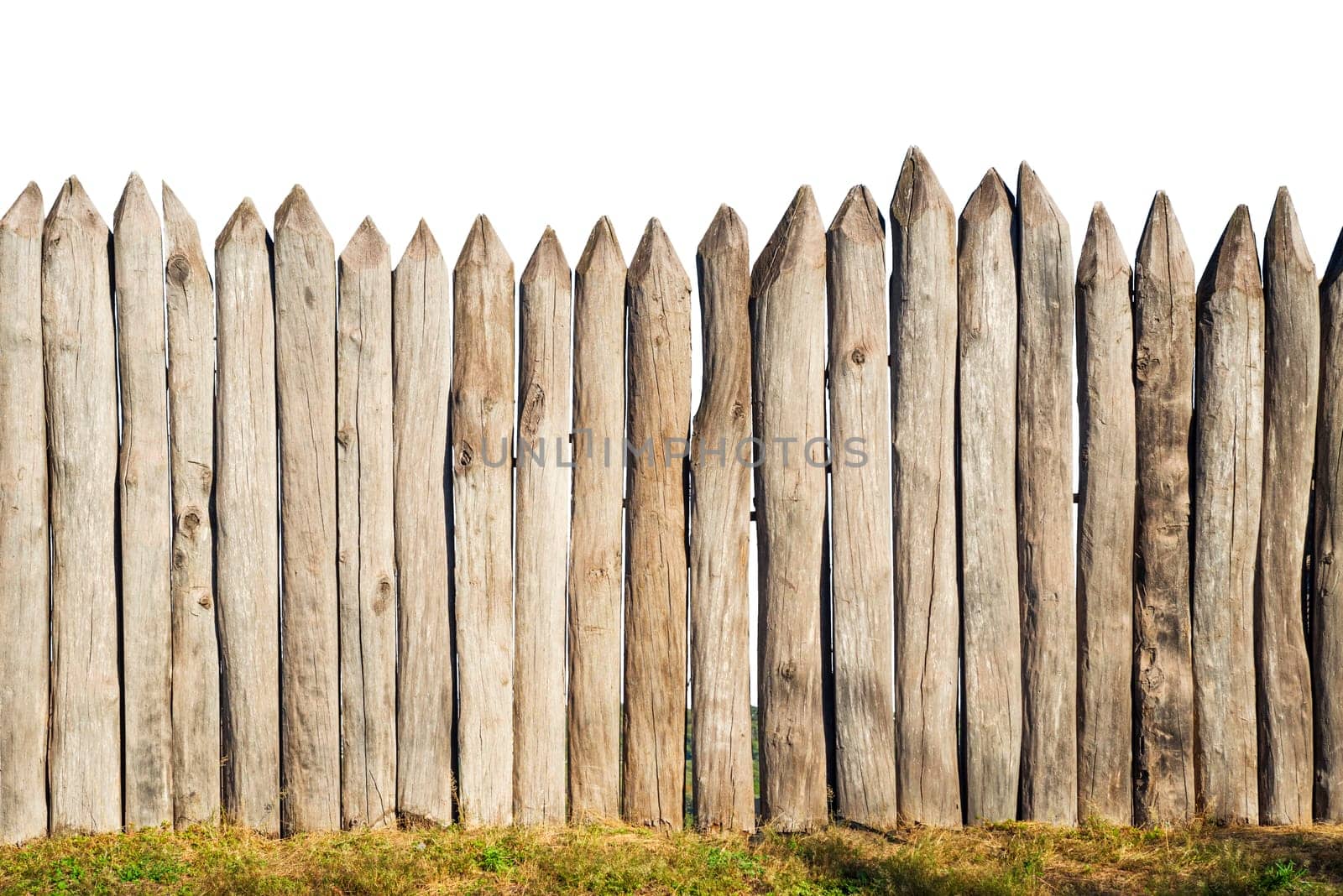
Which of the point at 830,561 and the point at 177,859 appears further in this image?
the point at 830,561

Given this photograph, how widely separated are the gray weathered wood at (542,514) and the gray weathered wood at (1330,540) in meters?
3.69

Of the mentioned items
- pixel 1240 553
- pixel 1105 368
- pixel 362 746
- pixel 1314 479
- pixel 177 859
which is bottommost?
pixel 177 859

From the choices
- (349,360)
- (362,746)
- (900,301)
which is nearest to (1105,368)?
(900,301)

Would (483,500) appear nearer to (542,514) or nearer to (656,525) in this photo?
(542,514)

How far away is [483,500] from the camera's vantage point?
18.2 feet

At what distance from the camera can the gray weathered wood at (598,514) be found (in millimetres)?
5582

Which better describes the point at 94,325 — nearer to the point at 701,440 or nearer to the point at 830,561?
the point at 701,440

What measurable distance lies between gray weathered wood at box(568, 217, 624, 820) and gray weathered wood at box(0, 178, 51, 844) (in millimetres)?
2549

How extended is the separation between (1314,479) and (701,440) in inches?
121

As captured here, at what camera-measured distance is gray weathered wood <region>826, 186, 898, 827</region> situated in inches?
219

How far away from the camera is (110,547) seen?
18.5 feet

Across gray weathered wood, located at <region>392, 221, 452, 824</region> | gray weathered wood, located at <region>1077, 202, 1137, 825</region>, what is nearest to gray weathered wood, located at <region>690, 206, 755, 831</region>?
gray weathered wood, located at <region>392, 221, 452, 824</region>

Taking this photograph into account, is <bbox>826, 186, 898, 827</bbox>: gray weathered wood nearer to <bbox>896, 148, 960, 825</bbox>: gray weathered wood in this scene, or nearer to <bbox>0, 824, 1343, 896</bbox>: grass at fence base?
<bbox>896, 148, 960, 825</bbox>: gray weathered wood

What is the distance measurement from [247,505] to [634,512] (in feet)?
6.06
